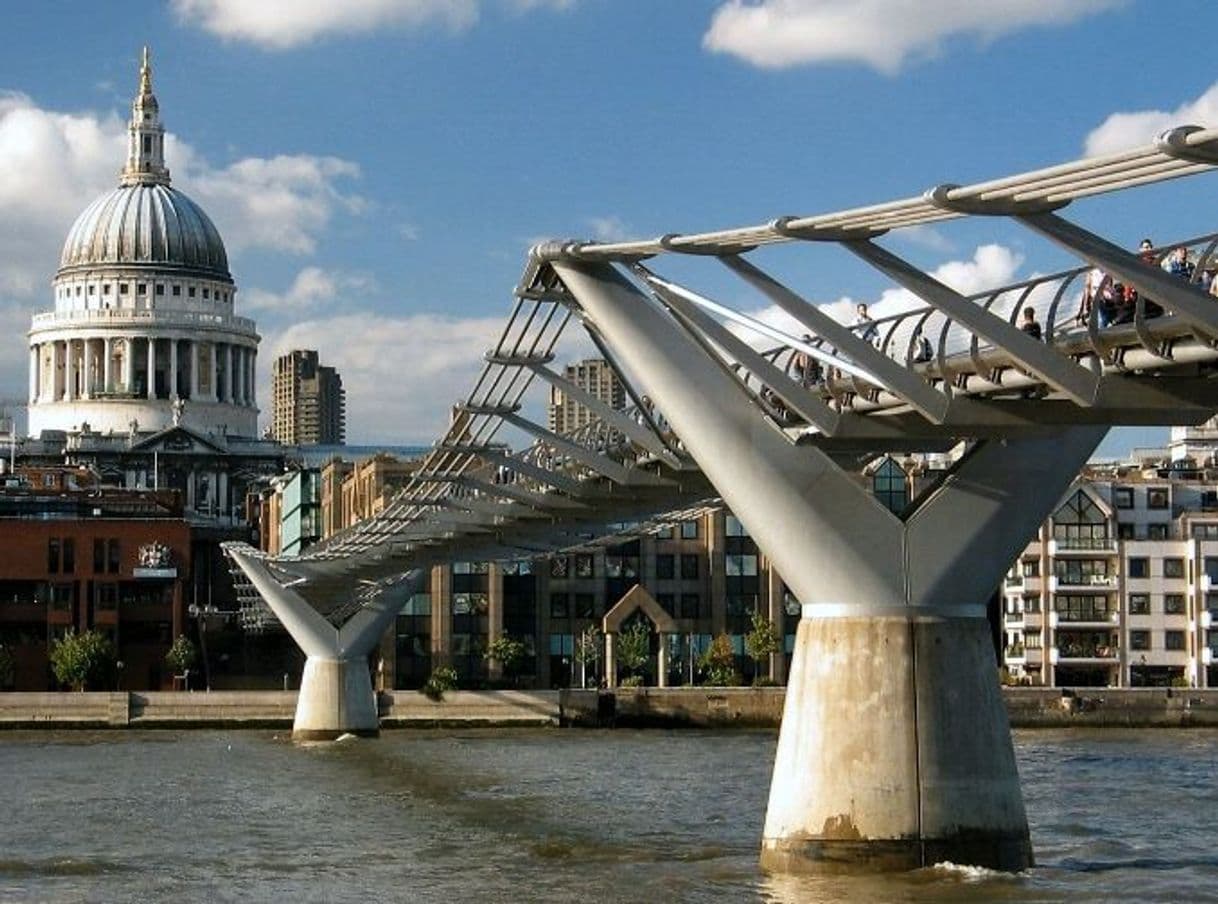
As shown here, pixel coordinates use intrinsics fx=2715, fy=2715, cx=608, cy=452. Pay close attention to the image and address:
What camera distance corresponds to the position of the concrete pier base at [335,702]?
76062mm

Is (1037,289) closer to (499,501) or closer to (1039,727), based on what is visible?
(499,501)

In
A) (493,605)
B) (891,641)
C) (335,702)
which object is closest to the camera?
(891,641)

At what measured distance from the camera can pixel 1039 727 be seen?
272 feet

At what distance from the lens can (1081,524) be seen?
97.1 meters

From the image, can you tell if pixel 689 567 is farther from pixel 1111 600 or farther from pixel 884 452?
pixel 884 452

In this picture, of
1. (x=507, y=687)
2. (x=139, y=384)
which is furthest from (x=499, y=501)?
(x=139, y=384)

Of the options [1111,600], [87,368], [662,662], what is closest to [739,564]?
[662,662]

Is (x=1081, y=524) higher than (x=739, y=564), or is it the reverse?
(x=1081, y=524)

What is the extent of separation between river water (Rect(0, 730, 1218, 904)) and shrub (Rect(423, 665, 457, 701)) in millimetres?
14942

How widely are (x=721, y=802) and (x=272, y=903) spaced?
644 inches

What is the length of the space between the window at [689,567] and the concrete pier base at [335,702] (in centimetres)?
2327

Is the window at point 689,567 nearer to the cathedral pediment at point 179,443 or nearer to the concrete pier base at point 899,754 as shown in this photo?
the cathedral pediment at point 179,443

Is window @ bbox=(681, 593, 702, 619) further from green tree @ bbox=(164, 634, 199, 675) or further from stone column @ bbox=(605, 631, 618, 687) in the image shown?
green tree @ bbox=(164, 634, 199, 675)

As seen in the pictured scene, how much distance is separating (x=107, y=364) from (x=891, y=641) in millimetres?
145643
